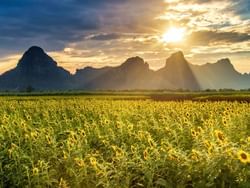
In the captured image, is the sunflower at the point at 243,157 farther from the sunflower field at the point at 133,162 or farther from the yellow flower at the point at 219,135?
the yellow flower at the point at 219,135

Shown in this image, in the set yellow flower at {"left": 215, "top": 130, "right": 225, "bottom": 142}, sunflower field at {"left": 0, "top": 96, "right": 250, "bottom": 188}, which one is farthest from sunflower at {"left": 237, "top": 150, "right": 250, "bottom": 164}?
yellow flower at {"left": 215, "top": 130, "right": 225, "bottom": 142}

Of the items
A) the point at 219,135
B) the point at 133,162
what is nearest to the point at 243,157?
the point at 219,135

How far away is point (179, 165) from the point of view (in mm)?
5969

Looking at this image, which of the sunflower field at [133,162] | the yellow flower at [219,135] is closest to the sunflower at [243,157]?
the sunflower field at [133,162]

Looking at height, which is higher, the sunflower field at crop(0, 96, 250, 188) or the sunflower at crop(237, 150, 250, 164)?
the sunflower at crop(237, 150, 250, 164)

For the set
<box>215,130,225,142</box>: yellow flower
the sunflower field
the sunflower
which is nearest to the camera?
the sunflower

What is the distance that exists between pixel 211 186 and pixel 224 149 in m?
0.62

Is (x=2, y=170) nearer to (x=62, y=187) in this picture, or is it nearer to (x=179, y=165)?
(x=62, y=187)

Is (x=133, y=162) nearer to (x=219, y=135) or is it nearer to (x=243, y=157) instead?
(x=219, y=135)

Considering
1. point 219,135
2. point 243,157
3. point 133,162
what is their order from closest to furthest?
1. point 243,157
2. point 219,135
3. point 133,162

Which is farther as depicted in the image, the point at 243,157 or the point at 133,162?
the point at 133,162

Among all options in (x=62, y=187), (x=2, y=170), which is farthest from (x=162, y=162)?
(x=2, y=170)

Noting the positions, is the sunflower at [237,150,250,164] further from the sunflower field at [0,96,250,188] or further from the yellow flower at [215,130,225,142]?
the yellow flower at [215,130,225,142]

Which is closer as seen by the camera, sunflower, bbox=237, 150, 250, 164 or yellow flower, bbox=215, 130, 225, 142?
sunflower, bbox=237, 150, 250, 164
